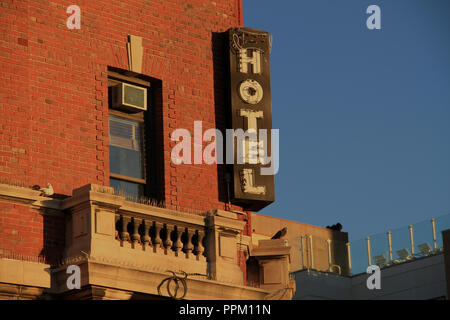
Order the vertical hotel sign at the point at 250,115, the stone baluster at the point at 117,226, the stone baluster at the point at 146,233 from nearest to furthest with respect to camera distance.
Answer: the stone baluster at the point at 117,226
the stone baluster at the point at 146,233
the vertical hotel sign at the point at 250,115

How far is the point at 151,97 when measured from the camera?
2178cm

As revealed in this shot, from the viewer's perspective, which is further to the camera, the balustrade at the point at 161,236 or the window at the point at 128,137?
the window at the point at 128,137

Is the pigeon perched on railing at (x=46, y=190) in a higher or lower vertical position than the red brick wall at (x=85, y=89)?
lower

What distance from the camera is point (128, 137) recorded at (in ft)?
69.6

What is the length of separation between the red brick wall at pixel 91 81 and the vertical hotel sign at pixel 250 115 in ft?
1.17

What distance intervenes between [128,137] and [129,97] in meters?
0.79

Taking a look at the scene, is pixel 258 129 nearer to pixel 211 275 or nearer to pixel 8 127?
pixel 211 275

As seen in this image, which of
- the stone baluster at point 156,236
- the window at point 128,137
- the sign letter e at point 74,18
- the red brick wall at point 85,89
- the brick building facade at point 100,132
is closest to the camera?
the brick building facade at point 100,132

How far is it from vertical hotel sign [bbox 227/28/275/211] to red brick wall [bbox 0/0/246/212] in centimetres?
36

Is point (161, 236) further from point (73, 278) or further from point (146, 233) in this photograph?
point (73, 278)

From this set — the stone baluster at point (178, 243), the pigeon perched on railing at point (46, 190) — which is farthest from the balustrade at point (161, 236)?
the pigeon perched on railing at point (46, 190)

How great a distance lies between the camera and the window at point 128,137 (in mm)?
20812

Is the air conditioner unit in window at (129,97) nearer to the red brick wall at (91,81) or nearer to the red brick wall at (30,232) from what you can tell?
the red brick wall at (91,81)

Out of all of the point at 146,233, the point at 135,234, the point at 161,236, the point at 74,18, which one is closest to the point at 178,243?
the point at 161,236
